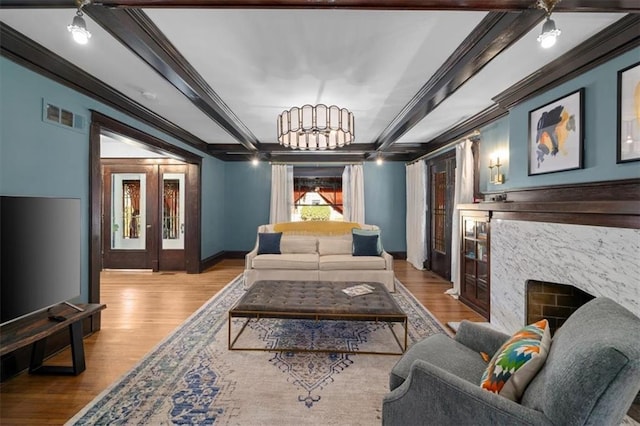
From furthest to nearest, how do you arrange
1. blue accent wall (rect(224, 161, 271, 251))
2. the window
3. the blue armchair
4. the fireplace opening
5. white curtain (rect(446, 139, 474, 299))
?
the window < blue accent wall (rect(224, 161, 271, 251)) < white curtain (rect(446, 139, 474, 299)) < the fireplace opening < the blue armchair

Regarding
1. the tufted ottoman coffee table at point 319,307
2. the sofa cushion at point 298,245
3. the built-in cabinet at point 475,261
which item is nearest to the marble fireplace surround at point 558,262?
the built-in cabinet at point 475,261

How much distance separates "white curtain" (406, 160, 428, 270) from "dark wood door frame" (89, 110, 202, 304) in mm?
4449

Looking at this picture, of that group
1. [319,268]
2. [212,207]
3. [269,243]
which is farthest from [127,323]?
[212,207]

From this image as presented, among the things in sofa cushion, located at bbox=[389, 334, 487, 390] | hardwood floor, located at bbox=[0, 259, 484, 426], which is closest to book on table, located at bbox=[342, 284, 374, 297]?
hardwood floor, located at bbox=[0, 259, 484, 426]

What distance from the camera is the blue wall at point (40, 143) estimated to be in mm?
2189

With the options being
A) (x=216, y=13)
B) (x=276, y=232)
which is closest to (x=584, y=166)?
(x=216, y=13)

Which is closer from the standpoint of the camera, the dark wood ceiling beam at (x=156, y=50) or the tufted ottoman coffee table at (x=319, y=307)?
the dark wood ceiling beam at (x=156, y=50)

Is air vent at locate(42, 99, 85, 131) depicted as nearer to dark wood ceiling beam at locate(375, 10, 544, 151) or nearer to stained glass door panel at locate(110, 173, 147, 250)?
stained glass door panel at locate(110, 173, 147, 250)

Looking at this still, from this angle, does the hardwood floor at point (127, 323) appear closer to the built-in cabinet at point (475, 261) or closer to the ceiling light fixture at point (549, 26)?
the built-in cabinet at point (475, 261)

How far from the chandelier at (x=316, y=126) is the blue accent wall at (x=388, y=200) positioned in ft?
12.1

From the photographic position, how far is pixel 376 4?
1606mm

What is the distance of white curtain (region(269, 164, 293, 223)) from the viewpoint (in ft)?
22.7

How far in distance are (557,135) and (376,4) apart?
2106 mm

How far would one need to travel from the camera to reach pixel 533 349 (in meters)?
1.22
